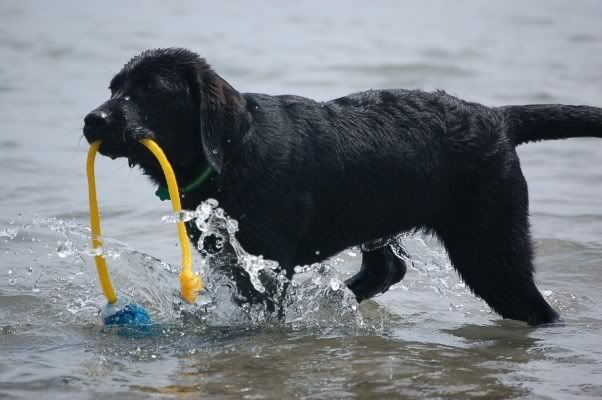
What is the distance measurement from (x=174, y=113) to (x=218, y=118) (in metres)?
0.21

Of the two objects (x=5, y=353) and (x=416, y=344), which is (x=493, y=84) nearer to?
(x=416, y=344)

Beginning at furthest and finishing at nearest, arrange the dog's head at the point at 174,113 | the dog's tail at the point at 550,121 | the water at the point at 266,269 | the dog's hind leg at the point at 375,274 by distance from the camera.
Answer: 1. the dog's hind leg at the point at 375,274
2. the dog's tail at the point at 550,121
3. the dog's head at the point at 174,113
4. the water at the point at 266,269

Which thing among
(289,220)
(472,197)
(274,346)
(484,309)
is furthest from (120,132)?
(484,309)

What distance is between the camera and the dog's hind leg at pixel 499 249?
5480mm

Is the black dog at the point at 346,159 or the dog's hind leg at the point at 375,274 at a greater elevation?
the black dog at the point at 346,159

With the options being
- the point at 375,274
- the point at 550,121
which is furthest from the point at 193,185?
the point at 550,121

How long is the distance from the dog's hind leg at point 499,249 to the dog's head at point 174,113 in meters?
1.24

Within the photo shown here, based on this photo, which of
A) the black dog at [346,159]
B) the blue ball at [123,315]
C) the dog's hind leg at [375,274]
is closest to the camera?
the black dog at [346,159]

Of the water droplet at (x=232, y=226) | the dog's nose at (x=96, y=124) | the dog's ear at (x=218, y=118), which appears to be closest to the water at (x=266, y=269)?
the water droplet at (x=232, y=226)

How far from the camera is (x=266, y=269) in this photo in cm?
518

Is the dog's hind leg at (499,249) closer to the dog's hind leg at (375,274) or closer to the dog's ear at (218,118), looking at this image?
the dog's hind leg at (375,274)

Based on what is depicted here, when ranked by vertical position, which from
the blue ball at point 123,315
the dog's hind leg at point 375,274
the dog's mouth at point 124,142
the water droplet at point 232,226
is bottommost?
the blue ball at point 123,315

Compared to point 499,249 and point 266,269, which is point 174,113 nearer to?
point 266,269

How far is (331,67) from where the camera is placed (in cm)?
1403
